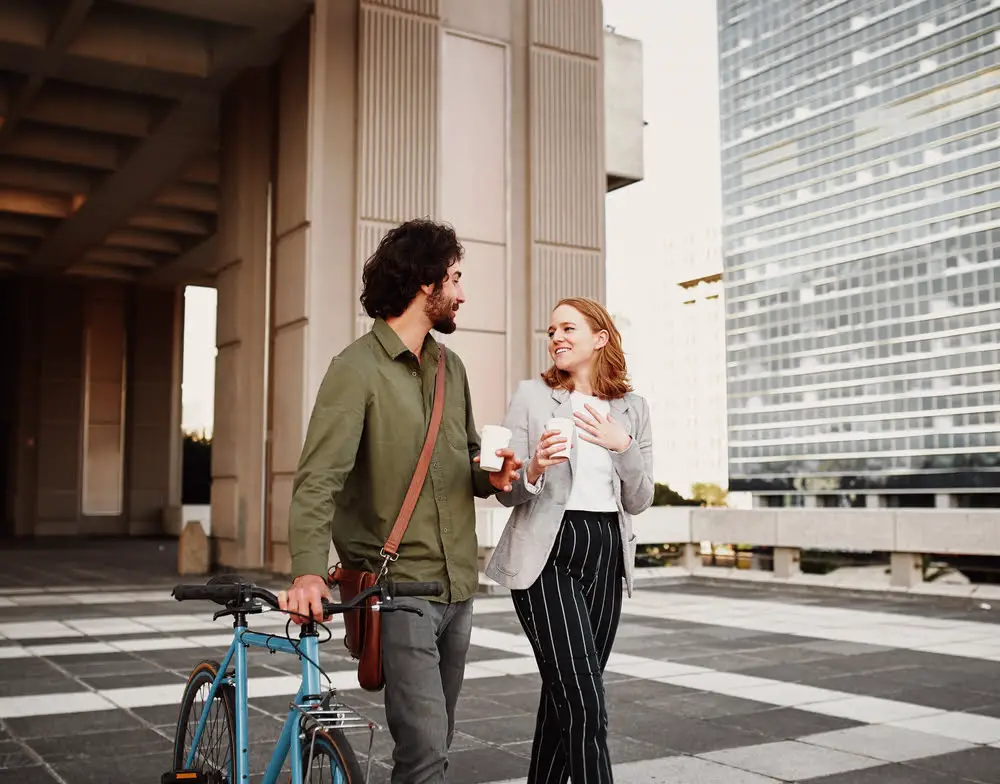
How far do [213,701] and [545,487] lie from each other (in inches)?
46.9

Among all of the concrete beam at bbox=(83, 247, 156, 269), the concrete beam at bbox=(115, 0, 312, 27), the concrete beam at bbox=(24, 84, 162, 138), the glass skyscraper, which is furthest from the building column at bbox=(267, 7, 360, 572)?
the glass skyscraper

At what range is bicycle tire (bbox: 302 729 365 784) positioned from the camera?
2.35 meters

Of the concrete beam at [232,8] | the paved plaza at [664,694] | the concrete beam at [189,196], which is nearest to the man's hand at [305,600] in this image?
the paved plaza at [664,694]

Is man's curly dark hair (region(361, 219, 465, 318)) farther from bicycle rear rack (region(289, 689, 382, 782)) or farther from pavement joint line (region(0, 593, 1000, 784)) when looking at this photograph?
pavement joint line (region(0, 593, 1000, 784))

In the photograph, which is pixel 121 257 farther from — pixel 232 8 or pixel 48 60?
pixel 232 8

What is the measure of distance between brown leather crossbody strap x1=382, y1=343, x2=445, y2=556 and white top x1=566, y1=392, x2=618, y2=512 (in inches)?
23.1

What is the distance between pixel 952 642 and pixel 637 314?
15116cm

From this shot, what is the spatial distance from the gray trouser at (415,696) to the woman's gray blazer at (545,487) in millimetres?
525

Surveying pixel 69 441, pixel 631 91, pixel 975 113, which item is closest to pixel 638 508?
pixel 631 91

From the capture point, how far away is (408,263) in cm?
298

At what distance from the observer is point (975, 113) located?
131 metres

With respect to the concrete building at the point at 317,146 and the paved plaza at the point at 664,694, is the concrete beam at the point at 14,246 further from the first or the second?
the paved plaza at the point at 664,694

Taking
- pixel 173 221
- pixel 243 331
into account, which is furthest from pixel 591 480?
pixel 173 221

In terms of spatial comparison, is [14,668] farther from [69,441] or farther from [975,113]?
[975,113]
